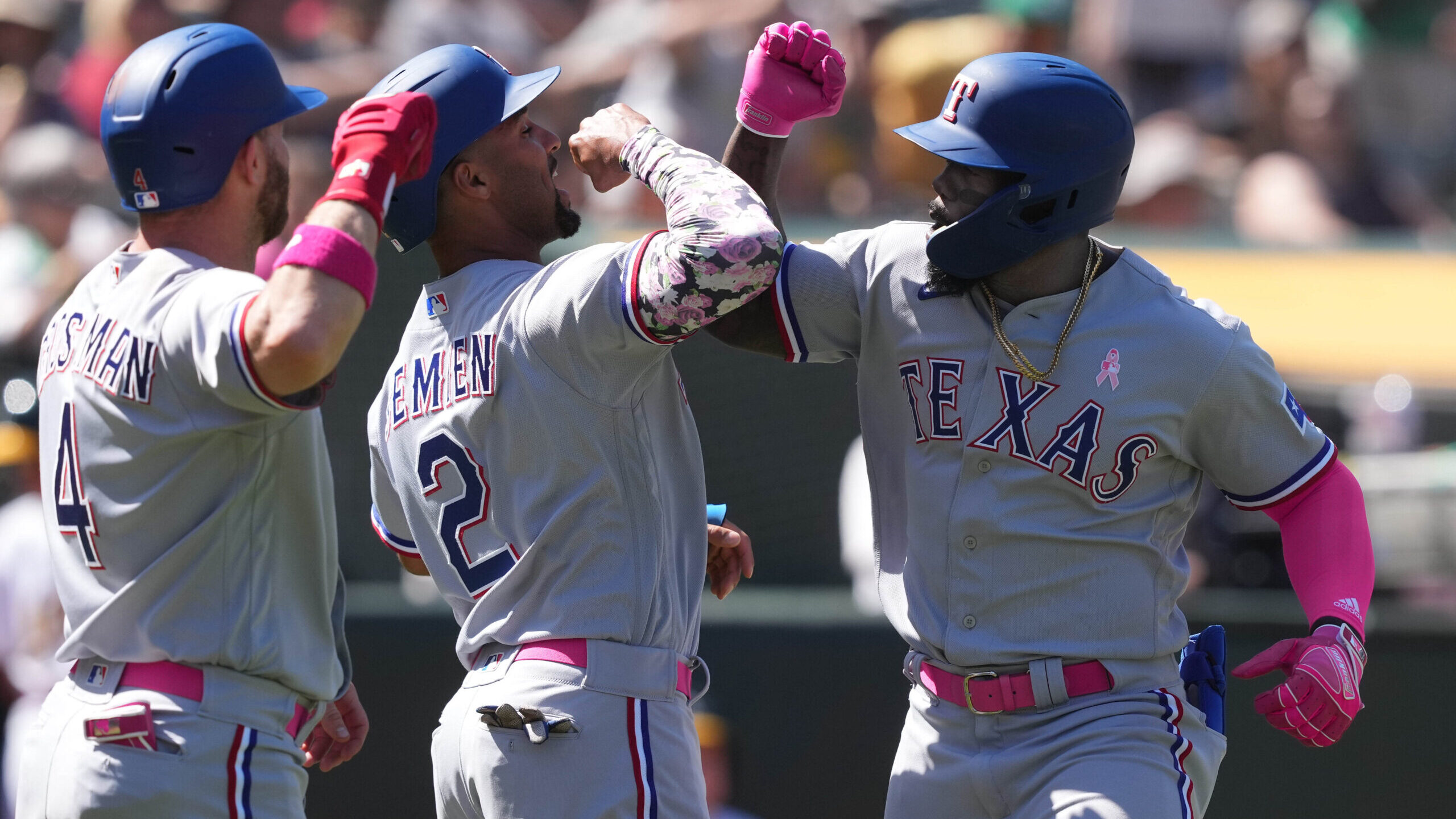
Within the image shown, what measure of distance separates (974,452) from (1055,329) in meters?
0.30

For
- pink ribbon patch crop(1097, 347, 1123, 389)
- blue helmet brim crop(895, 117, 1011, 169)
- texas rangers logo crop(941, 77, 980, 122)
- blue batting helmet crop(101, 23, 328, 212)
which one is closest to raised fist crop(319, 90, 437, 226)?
blue batting helmet crop(101, 23, 328, 212)

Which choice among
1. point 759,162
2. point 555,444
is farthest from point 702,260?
point 759,162

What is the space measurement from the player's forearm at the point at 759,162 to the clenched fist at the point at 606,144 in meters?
0.23

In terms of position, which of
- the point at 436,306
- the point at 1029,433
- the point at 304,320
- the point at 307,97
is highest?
the point at 307,97

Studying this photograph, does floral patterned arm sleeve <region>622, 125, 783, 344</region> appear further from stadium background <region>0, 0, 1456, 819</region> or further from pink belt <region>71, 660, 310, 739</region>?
stadium background <region>0, 0, 1456, 819</region>

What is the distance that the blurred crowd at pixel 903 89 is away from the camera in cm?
788

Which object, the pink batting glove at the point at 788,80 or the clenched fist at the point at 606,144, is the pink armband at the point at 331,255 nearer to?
the clenched fist at the point at 606,144

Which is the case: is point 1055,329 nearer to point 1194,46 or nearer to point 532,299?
point 532,299

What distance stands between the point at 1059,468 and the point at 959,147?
0.68 metres

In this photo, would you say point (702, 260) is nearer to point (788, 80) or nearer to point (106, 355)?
point (788, 80)

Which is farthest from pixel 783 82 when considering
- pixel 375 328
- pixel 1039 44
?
pixel 1039 44

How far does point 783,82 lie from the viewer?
10.8ft

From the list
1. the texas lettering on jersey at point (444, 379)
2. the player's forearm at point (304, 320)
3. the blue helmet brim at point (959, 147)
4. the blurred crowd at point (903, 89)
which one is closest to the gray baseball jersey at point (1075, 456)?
the blue helmet brim at point (959, 147)

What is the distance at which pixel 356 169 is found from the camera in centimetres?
274
